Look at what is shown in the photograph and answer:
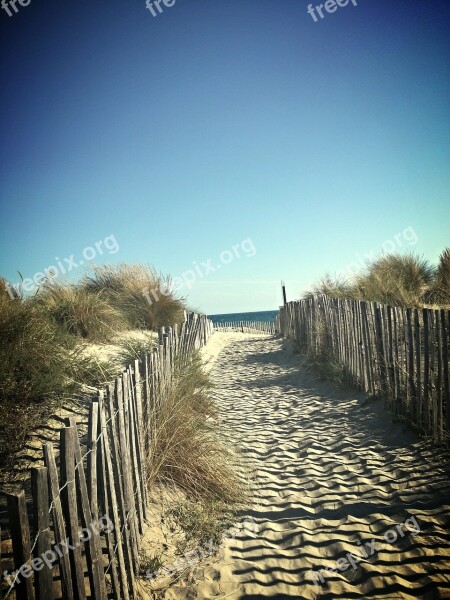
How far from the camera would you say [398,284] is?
31.3 ft

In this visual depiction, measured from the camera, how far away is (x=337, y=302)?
7.05m

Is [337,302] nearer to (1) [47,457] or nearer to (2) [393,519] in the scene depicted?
(2) [393,519]

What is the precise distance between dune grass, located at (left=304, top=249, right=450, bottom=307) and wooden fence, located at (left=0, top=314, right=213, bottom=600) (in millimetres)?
8116

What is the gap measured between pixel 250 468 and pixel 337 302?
14.5 feet

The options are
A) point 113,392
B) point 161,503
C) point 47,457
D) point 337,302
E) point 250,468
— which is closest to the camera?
point 47,457

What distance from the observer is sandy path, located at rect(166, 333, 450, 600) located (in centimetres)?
222

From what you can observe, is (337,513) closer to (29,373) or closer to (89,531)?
(89,531)

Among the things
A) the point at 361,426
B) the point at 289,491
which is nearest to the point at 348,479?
the point at 289,491

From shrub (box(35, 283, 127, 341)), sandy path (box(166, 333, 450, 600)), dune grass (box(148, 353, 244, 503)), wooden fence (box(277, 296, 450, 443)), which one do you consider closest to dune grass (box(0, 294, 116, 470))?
dune grass (box(148, 353, 244, 503))

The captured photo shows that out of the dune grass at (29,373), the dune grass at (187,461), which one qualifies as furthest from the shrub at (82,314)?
the dune grass at (187,461)

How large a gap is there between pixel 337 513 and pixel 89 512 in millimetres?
2269

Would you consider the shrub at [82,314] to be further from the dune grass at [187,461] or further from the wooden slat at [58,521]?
the wooden slat at [58,521]

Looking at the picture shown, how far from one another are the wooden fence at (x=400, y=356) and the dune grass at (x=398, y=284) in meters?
2.84

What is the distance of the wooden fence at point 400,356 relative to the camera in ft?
12.1
